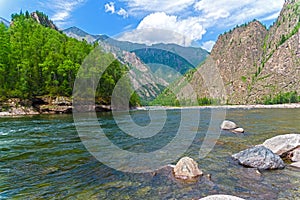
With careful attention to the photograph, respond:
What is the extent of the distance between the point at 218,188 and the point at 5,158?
11.8 metres

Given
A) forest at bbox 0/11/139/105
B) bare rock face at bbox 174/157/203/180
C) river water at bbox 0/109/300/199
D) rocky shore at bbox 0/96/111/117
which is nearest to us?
river water at bbox 0/109/300/199

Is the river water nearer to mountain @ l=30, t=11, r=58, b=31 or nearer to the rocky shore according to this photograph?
the rocky shore

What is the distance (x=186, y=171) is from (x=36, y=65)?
62873mm

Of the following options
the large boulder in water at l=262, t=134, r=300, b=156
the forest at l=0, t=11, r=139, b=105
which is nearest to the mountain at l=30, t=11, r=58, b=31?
the forest at l=0, t=11, r=139, b=105

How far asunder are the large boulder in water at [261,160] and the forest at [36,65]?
53.3m

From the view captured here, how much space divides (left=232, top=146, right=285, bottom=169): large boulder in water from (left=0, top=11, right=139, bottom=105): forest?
53.3 m

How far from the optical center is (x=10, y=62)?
198 feet

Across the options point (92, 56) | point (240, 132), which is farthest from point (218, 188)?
point (92, 56)

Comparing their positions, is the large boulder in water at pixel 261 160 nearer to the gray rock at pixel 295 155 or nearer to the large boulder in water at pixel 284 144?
the gray rock at pixel 295 155

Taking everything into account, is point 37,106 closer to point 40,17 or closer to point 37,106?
point 37,106

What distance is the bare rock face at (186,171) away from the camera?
10.4 m

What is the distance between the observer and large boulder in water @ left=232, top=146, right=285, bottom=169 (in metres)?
11.6

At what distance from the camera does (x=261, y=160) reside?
11.8 m

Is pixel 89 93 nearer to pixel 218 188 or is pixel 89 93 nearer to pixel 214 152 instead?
pixel 214 152
